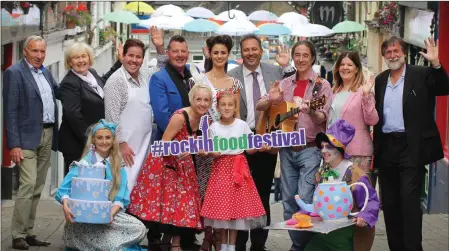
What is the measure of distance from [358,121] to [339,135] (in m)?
0.62

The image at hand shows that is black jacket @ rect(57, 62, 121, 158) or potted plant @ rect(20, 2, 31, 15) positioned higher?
potted plant @ rect(20, 2, 31, 15)

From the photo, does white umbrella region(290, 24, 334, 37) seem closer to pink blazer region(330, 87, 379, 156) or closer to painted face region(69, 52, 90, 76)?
painted face region(69, 52, 90, 76)

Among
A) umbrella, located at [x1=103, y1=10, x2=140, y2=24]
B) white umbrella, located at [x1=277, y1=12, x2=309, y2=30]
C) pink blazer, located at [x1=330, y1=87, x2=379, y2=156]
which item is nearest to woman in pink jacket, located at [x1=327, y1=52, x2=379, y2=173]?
pink blazer, located at [x1=330, y1=87, x2=379, y2=156]

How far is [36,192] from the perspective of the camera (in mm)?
9375

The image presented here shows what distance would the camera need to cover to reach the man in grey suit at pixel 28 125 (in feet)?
29.7

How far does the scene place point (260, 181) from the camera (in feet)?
29.8

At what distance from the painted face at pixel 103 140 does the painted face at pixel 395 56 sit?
2.38m

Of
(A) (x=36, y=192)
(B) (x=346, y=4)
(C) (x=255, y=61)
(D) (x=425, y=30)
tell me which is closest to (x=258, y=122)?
(C) (x=255, y=61)

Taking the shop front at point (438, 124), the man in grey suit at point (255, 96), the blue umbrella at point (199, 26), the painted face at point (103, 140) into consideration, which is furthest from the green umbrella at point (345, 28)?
the painted face at point (103, 140)

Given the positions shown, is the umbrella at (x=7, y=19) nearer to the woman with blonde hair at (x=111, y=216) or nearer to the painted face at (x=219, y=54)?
the painted face at (x=219, y=54)

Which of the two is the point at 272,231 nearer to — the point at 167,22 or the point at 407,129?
the point at 407,129

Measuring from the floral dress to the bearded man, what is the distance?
1.59m

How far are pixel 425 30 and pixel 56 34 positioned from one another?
7558 mm

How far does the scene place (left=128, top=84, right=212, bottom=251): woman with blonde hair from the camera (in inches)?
333
